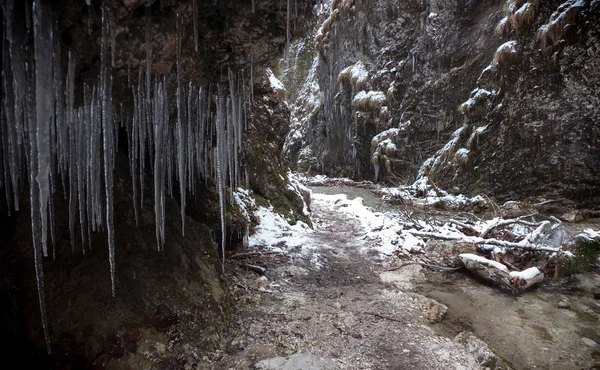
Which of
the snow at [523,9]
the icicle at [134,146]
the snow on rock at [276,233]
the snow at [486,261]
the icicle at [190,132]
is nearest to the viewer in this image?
the icicle at [134,146]

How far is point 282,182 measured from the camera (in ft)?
28.0

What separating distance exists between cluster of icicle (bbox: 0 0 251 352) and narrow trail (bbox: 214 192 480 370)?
1.60 metres

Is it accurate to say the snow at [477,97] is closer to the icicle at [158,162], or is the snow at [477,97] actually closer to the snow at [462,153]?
the snow at [462,153]

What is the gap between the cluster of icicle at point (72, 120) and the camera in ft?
6.23

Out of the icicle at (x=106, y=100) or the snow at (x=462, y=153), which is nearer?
the icicle at (x=106, y=100)

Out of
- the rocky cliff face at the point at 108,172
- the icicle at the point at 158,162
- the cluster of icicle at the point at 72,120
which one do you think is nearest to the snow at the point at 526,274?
the rocky cliff face at the point at 108,172

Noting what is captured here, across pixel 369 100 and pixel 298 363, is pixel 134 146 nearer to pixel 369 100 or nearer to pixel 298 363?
pixel 298 363

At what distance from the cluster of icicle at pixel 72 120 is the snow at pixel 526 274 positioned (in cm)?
488

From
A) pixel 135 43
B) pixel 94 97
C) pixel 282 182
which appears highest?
pixel 135 43

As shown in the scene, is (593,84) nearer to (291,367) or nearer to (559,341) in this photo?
(559,341)

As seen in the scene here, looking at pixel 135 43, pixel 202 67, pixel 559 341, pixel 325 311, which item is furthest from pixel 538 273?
pixel 135 43

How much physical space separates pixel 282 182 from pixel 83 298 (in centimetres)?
622

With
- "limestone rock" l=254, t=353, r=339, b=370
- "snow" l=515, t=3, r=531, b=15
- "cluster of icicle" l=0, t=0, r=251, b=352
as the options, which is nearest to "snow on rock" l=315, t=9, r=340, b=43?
"snow" l=515, t=3, r=531, b=15

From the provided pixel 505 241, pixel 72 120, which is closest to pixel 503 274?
pixel 505 241
